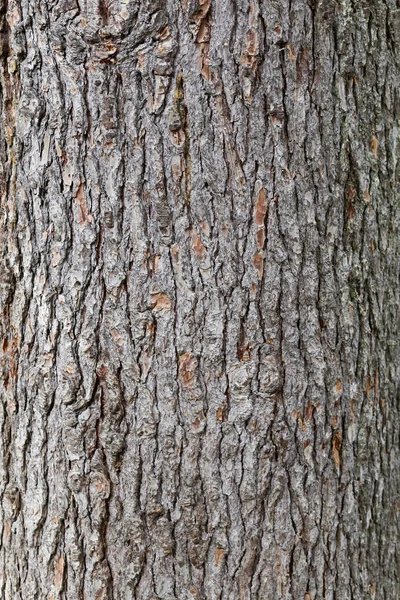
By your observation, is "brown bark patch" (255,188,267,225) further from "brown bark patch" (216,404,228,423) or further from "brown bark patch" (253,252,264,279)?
"brown bark patch" (216,404,228,423)

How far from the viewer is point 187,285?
5.14ft

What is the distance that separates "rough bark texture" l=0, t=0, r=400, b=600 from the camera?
5.03 feet

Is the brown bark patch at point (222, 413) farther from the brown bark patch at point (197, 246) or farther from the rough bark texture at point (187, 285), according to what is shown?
the brown bark patch at point (197, 246)

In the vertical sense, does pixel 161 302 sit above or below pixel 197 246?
below

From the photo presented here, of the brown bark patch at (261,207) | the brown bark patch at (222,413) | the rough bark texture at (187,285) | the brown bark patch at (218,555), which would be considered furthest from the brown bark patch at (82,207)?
the brown bark patch at (218,555)

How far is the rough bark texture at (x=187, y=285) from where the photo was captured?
60.4 inches

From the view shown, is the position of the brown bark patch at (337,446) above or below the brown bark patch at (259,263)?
below

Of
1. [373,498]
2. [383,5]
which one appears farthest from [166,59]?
[373,498]

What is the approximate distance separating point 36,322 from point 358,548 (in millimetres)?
1073

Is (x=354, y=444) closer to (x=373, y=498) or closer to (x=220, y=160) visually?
(x=373, y=498)

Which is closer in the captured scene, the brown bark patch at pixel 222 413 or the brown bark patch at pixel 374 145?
the brown bark patch at pixel 222 413

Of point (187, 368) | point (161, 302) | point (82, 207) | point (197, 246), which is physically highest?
point (82, 207)

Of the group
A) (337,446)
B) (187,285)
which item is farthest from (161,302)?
(337,446)

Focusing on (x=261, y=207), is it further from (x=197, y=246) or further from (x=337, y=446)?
(x=337, y=446)
